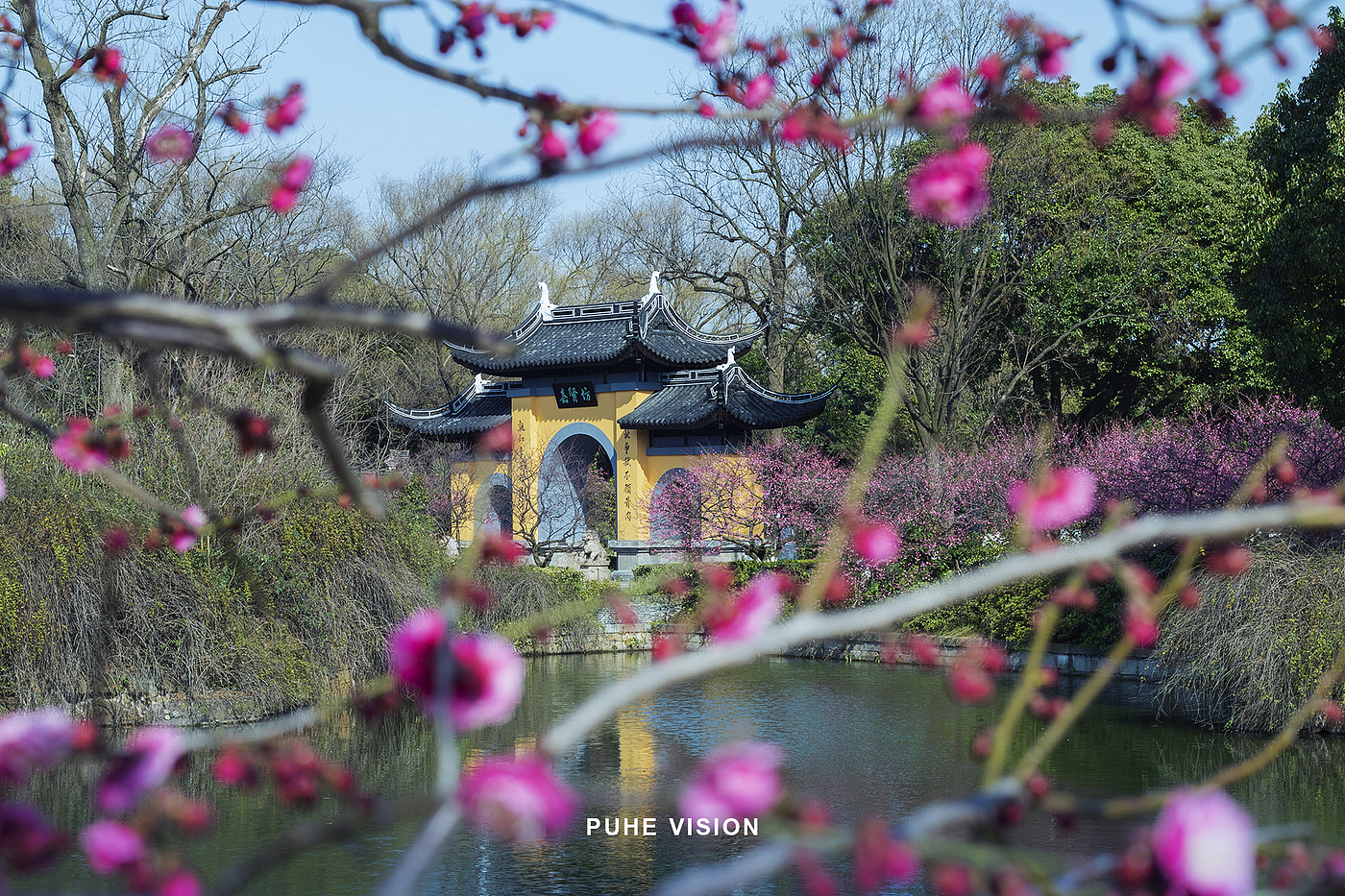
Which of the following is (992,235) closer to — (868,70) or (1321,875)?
(868,70)

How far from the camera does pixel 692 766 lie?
7.19 metres

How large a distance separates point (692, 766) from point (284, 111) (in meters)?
5.53

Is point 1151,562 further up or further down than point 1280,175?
further down

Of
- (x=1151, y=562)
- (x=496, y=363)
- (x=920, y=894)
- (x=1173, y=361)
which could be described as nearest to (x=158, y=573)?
(x=920, y=894)

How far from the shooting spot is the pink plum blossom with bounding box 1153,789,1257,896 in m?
0.85

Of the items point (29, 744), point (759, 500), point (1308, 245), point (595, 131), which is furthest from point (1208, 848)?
point (759, 500)

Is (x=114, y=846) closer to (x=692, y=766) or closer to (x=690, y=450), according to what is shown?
(x=692, y=766)

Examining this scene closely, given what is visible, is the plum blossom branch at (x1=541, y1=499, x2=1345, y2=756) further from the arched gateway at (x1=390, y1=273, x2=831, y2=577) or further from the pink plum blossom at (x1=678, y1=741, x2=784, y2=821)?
the arched gateway at (x1=390, y1=273, x2=831, y2=577)

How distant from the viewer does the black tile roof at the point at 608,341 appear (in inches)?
720

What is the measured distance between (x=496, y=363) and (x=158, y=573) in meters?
11.1

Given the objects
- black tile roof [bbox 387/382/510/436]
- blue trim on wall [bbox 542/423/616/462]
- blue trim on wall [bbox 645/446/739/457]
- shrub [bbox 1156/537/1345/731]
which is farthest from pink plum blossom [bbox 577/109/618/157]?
black tile roof [bbox 387/382/510/436]

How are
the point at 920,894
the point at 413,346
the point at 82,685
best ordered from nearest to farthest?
the point at 920,894
the point at 82,685
the point at 413,346

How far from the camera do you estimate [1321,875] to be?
92 centimetres

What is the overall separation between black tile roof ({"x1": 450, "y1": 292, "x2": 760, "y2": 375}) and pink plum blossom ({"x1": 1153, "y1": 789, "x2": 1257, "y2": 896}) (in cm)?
1705
